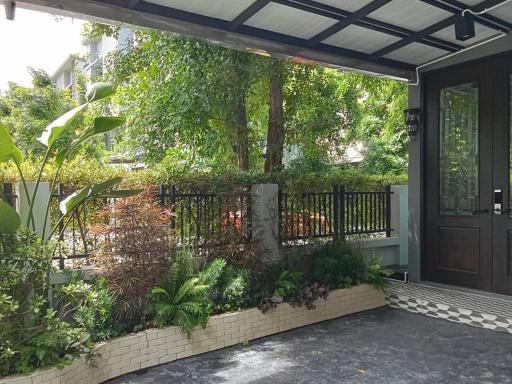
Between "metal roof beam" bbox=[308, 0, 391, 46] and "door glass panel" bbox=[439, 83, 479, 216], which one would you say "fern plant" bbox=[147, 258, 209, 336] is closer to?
"metal roof beam" bbox=[308, 0, 391, 46]

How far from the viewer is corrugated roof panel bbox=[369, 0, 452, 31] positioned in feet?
13.6

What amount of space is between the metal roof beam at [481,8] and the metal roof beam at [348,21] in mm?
455

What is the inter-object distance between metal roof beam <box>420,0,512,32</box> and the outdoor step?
116 inches

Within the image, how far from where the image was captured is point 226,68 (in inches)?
279

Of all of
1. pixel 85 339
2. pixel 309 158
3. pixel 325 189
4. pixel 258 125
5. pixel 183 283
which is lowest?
pixel 85 339

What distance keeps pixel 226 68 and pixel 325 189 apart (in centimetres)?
251

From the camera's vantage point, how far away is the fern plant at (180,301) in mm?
3865

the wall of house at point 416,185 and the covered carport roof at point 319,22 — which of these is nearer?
the covered carport roof at point 319,22

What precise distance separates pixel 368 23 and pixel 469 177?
89.2 inches

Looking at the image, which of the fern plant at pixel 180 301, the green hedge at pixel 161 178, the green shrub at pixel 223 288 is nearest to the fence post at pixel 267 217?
the green hedge at pixel 161 178

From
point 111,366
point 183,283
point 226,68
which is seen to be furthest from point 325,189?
point 111,366

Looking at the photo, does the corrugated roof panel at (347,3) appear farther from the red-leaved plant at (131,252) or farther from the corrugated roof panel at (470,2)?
the red-leaved plant at (131,252)

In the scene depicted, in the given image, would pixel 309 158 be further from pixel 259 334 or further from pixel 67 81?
pixel 67 81

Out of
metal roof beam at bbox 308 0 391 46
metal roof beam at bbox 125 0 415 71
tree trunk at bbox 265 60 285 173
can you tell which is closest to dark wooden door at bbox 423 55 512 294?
metal roof beam at bbox 125 0 415 71
